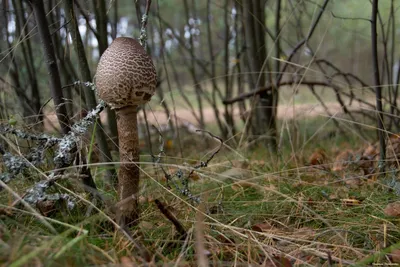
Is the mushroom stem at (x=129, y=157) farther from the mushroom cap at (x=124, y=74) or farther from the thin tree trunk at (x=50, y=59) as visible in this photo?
the thin tree trunk at (x=50, y=59)

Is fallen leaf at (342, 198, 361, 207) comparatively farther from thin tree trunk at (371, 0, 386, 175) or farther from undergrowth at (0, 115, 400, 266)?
thin tree trunk at (371, 0, 386, 175)

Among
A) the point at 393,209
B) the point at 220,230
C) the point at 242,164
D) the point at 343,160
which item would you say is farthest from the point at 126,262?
the point at 343,160

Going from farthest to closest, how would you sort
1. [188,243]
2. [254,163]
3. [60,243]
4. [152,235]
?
[254,163]
[152,235]
[188,243]
[60,243]

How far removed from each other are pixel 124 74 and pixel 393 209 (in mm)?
1257

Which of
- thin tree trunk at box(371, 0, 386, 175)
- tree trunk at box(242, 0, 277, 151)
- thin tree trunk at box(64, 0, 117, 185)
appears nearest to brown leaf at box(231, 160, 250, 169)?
tree trunk at box(242, 0, 277, 151)

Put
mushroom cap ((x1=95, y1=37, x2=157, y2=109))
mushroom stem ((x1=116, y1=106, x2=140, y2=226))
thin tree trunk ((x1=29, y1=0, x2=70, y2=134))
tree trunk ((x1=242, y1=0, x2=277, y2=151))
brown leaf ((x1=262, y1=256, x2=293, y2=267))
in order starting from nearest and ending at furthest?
brown leaf ((x1=262, y1=256, x2=293, y2=267)), mushroom cap ((x1=95, y1=37, x2=157, y2=109)), mushroom stem ((x1=116, y1=106, x2=140, y2=226)), thin tree trunk ((x1=29, y1=0, x2=70, y2=134)), tree trunk ((x1=242, y1=0, x2=277, y2=151))

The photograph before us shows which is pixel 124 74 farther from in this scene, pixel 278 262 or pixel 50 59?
pixel 278 262

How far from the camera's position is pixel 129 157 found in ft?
5.70

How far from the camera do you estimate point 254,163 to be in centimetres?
301

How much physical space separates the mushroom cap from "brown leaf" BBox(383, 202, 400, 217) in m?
1.13

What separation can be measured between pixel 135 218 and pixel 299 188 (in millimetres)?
960

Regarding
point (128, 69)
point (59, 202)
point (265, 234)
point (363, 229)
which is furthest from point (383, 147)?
point (59, 202)

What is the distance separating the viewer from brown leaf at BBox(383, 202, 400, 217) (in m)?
1.76

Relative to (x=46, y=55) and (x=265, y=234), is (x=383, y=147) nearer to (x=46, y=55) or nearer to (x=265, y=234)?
(x=265, y=234)
